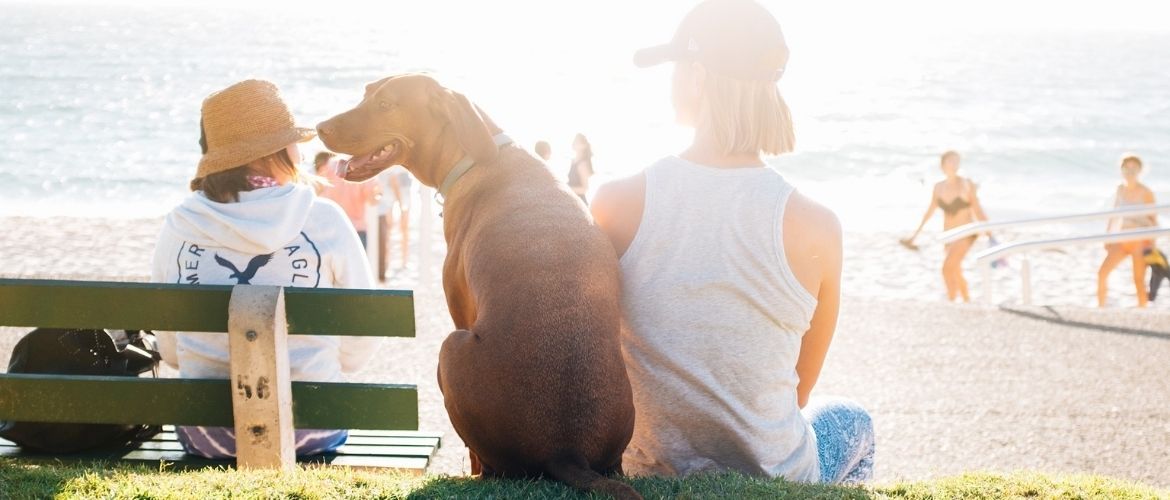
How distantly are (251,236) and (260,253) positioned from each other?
0.12 metres

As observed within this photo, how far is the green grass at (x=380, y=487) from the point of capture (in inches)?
120

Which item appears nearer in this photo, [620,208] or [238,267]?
[620,208]

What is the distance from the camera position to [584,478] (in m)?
2.88

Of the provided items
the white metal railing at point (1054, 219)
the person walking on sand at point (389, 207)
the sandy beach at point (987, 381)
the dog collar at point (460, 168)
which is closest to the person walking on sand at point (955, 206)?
the white metal railing at point (1054, 219)

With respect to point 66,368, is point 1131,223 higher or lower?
lower

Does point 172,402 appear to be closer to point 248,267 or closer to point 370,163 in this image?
point 248,267

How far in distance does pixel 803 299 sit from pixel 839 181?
3424cm

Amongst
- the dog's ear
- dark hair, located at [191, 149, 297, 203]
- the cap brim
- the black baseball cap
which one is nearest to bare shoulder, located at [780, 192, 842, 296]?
the black baseball cap

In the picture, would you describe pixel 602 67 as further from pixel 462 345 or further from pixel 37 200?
pixel 462 345

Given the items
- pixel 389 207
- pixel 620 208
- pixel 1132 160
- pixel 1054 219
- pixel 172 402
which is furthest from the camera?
pixel 389 207

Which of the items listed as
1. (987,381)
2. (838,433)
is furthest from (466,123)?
(987,381)

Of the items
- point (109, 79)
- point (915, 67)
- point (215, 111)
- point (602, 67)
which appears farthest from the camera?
point (915, 67)

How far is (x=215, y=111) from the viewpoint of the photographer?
13.2 ft

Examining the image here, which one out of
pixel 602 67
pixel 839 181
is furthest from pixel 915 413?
pixel 602 67
